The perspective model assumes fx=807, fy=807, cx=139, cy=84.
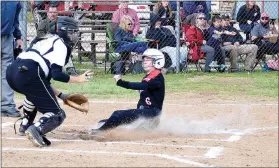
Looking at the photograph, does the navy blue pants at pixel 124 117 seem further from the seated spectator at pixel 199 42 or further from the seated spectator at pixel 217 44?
the seated spectator at pixel 217 44

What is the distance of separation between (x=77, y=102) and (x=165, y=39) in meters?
8.02

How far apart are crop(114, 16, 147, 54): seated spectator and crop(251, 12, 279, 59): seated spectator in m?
2.92

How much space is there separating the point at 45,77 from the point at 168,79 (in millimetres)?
7553

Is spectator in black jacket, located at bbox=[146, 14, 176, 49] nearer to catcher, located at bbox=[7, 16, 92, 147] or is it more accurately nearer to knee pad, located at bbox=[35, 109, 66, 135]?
catcher, located at bbox=[7, 16, 92, 147]

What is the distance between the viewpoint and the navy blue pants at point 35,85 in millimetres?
9492

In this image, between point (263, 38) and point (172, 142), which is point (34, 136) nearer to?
point (172, 142)

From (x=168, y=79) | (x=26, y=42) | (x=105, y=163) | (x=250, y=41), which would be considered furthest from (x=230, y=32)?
(x=105, y=163)

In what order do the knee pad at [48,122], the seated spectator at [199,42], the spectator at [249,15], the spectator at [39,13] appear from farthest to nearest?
the spectator at [249,15], the spectator at [39,13], the seated spectator at [199,42], the knee pad at [48,122]

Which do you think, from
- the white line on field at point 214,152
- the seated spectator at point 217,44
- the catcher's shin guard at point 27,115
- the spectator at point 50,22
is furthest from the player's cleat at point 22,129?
the seated spectator at point 217,44

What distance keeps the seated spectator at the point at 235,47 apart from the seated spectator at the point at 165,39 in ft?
3.46

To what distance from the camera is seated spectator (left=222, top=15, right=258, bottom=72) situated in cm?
1839

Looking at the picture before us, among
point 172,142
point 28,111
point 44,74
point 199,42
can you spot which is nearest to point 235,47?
point 199,42

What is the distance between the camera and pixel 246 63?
18594mm

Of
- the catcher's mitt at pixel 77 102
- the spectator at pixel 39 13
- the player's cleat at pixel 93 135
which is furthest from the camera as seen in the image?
the spectator at pixel 39 13
